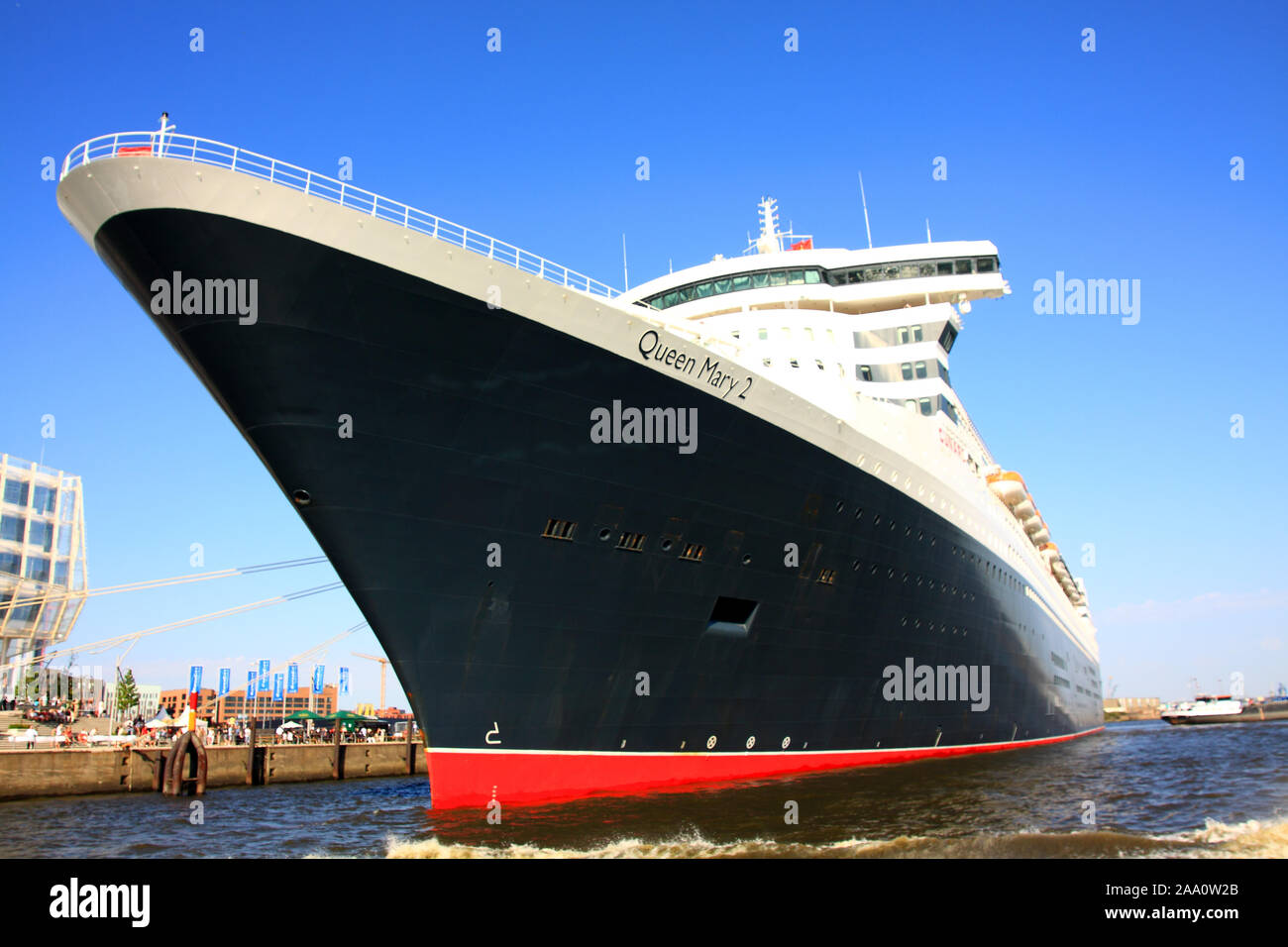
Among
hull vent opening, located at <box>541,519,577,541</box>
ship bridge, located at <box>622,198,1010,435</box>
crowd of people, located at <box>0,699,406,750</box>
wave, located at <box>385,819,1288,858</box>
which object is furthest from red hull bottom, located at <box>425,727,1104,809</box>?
crowd of people, located at <box>0,699,406,750</box>

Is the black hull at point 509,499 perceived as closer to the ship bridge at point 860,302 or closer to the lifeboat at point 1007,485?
the ship bridge at point 860,302

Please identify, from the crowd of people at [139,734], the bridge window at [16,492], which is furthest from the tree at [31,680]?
the crowd of people at [139,734]

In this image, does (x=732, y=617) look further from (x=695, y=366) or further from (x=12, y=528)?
(x=12, y=528)

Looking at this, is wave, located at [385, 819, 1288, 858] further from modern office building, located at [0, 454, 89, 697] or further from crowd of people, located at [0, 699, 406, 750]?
modern office building, located at [0, 454, 89, 697]

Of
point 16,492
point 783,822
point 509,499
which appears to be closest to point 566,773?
point 783,822

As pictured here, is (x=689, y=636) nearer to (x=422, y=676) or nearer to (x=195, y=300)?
(x=422, y=676)
